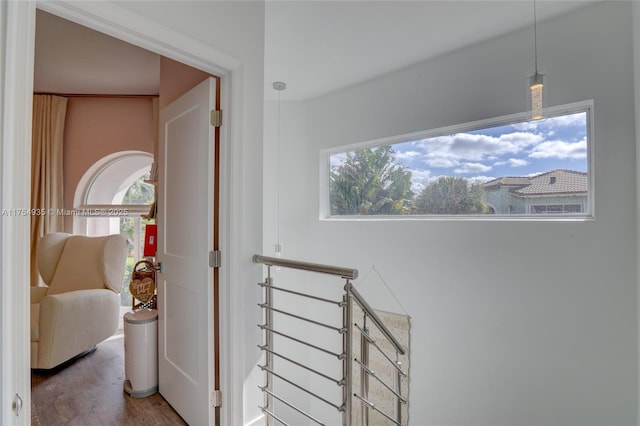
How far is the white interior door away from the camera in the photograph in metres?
1.76

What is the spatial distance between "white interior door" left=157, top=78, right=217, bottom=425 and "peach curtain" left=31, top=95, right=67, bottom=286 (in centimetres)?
194

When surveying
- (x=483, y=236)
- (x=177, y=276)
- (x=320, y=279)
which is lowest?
(x=320, y=279)

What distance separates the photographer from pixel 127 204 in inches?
150

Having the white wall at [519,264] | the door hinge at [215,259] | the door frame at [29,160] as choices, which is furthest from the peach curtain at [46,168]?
the white wall at [519,264]

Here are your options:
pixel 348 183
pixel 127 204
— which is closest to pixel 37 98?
pixel 127 204

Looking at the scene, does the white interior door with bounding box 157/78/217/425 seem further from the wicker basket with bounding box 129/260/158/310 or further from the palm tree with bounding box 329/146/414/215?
the palm tree with bounding box 329/146/414/215

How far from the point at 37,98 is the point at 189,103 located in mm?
2575

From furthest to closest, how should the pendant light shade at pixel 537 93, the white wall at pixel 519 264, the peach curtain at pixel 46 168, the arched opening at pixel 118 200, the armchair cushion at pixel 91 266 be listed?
the arched opening at pixel 118 200, the peach curtain at pixel 46 168, the armchair cushion at pixel 91 266, the white wall at pixel 519 264, the pendant light shade at pixel 537 93

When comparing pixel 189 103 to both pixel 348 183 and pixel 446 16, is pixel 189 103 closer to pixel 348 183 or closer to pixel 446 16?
pixel 446 16

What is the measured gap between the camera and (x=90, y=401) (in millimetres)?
2133

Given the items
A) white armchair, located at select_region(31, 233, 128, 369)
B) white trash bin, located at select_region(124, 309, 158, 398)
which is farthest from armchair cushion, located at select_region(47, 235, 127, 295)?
white trash bin, located at select_region(124, 309, 158, 398)

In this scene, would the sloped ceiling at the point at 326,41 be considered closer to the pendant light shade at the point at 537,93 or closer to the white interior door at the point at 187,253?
the pendant light shade at the point at 537,93

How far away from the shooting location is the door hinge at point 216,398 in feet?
5.66

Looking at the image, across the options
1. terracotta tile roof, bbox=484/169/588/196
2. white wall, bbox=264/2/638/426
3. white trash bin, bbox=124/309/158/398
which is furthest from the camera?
terracotta tile roof, bbox=484/169/588/196
